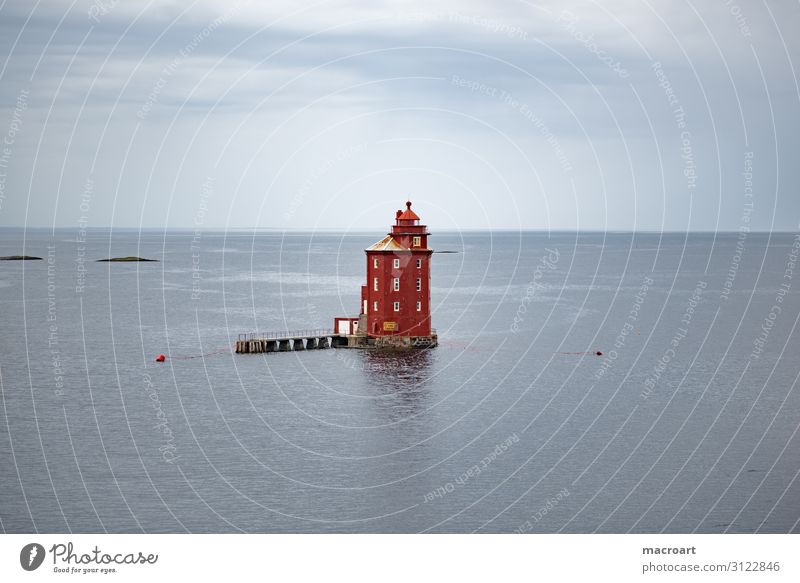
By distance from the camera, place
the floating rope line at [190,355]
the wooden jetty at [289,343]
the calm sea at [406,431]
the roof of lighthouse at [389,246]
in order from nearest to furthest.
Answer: the calm sea at [406,431] < the floating rope line at [190,355] < the roof of lighthouse at [389,246] < the wooden jetty at [289,343]

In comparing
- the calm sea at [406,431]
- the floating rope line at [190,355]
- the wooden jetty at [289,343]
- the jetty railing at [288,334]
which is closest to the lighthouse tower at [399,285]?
the calm sea at [406,431]

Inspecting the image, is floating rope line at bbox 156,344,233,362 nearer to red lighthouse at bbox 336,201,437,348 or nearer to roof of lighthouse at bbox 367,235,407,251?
red lighthouse at bbox 336,201,437,348

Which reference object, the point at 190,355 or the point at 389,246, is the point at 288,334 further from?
the point at 389,246

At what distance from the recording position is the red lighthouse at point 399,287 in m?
97.8

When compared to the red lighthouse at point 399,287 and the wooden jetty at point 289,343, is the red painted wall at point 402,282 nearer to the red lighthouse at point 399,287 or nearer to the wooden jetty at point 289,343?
the red lighthouse at point 399,287

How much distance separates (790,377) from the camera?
89250 millimetres

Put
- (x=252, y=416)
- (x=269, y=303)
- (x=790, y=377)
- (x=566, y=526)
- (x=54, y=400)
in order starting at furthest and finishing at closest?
(x=269, y=303) → (x=790, y=377) → (x=54, y=400) → (x=252, y=416) → (x=566, y=526)

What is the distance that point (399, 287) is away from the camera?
98125 mm

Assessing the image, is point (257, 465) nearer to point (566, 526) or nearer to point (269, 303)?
point (566, 526)

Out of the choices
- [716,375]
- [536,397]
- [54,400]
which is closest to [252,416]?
[54,400]

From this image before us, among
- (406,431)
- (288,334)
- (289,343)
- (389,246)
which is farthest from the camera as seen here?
(288,334)

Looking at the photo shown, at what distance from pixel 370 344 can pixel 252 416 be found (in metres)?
30.7

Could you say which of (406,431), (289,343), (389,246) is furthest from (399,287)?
(406,431)

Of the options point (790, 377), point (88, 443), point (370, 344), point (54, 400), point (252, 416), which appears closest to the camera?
point (88, 443)
